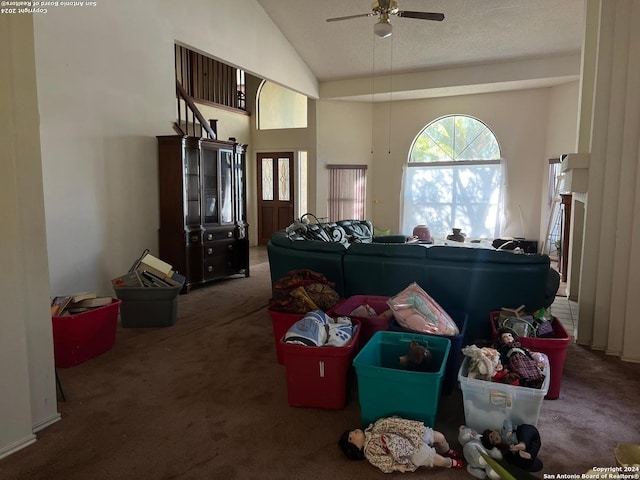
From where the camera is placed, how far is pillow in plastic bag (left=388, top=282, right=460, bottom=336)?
2.76 metres

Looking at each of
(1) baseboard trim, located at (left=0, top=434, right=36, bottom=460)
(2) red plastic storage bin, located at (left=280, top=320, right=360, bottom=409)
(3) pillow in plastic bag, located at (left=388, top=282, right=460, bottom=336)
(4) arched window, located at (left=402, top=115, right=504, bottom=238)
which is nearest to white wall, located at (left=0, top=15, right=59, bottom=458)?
(1) baseboard trim, located at (left=0, top=434, right=36, bottom=460)

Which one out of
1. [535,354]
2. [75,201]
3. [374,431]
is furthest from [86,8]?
[535,354]

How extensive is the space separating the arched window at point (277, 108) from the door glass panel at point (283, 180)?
0.74m

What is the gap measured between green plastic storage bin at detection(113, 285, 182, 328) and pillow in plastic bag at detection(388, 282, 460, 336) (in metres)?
2.13

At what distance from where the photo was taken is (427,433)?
210cm

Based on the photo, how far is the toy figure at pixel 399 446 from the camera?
2004 mm

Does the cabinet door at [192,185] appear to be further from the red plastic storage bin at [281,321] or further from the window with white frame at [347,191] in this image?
the window with white frame at [347,191]

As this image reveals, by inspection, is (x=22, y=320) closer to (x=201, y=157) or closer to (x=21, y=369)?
(x=21, y=369)

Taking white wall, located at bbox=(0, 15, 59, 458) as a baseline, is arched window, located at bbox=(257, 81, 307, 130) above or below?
above

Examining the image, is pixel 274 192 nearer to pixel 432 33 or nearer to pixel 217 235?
pixel 217 235

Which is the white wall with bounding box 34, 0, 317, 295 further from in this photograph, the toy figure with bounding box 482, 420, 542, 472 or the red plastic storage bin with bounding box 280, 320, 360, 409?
the toy figure with bounding box 482, 420, 542, 472

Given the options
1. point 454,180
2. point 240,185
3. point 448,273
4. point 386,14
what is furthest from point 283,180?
point 448,273

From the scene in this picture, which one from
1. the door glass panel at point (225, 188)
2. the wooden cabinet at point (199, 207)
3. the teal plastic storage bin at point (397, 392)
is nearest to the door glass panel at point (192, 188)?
the wooden cabinet at point (199, 207)

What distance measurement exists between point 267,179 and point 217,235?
157 inches
